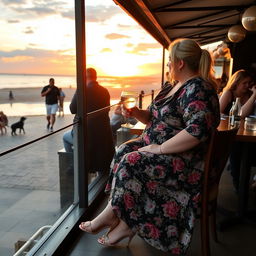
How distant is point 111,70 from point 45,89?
20.1 ft

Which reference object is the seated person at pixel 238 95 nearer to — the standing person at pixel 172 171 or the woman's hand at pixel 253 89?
the woman's hand at pixel 253 89

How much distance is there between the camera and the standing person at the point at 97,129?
284 cm

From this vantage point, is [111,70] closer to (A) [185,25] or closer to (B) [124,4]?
(B) [124,4]

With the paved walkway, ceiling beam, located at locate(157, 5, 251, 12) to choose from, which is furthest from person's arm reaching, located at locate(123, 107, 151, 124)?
ceiling beam, located at locate(157, 5, 251, 12)

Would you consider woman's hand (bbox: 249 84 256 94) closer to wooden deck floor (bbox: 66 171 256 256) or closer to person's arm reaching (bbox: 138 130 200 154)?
wooden deck floor (bbox: 66 171 256 256)

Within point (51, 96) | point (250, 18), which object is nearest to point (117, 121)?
point (250, 18)

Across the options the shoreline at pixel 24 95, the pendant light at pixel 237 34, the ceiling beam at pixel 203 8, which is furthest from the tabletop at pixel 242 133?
the shoreline at pixel 24 95

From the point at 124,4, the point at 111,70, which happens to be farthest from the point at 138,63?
the point at 124,4

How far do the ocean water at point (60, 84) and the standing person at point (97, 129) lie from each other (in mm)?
148

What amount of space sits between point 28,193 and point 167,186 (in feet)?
8.43

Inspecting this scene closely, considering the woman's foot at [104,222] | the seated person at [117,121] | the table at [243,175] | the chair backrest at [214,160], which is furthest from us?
the seated person at [117,121]

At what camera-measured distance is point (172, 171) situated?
1562 millimetres

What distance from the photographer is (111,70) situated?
2.85 meters

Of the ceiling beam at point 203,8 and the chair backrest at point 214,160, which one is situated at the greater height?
the ceiling beam at point 203,8
